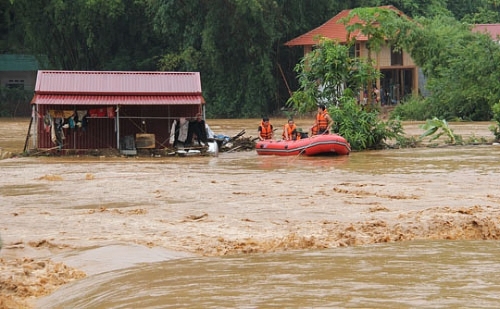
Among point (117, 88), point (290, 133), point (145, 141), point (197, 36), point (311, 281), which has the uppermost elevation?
point (197, 36)

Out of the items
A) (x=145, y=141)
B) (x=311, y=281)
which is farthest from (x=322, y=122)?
(x=311, y=281)

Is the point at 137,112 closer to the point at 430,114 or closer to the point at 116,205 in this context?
the point at 116,205

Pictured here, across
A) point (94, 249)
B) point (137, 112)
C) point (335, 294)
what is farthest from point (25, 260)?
point (137, 112)

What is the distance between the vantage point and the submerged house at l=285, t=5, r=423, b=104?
4866 cm

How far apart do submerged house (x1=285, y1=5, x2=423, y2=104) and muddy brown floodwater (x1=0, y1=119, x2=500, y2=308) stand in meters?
24.7

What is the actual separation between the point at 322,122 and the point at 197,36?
2390cm

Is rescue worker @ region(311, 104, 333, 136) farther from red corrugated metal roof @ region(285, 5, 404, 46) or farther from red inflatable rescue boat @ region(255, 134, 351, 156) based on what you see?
red corrugated metal roof @ region(285, 5, 404, 46)

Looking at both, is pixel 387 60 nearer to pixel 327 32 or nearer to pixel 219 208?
pixel 327 32

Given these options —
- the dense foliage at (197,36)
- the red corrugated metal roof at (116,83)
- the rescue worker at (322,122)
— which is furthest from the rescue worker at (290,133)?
the dense foliage at (197,36)

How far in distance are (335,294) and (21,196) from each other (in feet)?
31.9

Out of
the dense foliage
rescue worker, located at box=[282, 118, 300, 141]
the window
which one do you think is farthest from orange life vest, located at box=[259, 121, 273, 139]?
the window

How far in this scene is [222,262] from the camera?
35.4 ft

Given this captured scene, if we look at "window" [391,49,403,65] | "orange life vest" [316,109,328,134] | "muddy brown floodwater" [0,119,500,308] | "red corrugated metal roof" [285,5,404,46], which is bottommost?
"muddy brown floodwater" [0,119,500,308]

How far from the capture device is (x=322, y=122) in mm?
26766
